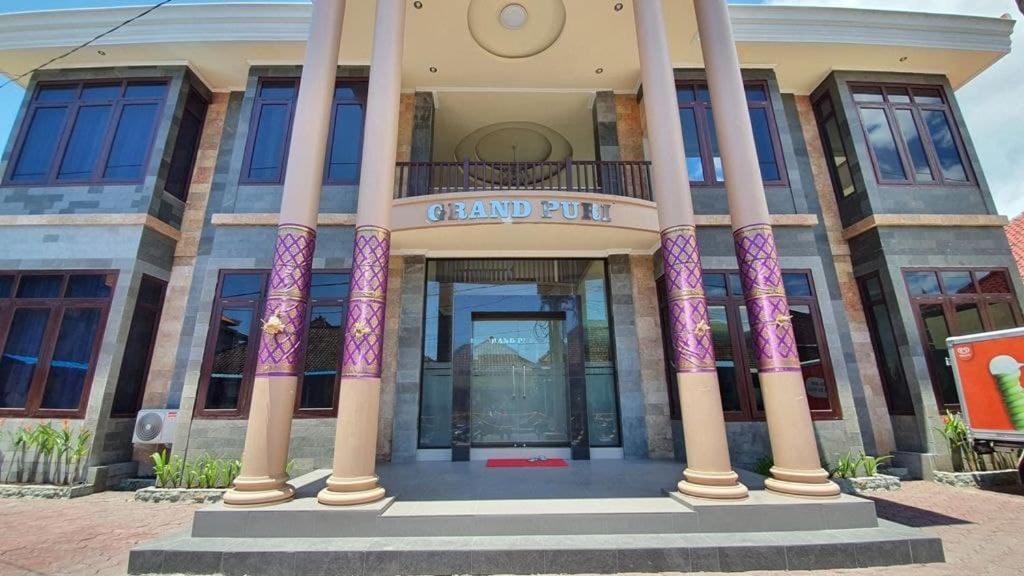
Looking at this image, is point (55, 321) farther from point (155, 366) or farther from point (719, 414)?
point (719, 414)

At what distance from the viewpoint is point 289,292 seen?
5367 mm

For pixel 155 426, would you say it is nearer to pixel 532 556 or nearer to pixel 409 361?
pixel 409 361

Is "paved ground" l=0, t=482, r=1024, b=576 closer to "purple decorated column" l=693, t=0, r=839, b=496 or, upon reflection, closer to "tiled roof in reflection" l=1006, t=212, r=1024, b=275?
"purple decorated column" l=693, t=0, r=839, b=496

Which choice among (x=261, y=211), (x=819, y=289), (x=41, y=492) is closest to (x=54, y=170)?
(x=261, y=211)

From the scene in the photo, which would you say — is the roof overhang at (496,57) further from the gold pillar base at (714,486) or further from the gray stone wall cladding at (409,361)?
the gold pillar base at (714,486)

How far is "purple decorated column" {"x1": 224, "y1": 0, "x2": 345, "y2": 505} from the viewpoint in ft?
16.0

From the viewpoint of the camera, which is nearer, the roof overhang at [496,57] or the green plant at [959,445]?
the green plant at [959,445]

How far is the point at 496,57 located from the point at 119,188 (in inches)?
334

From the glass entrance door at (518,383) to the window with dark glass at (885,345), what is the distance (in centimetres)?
667

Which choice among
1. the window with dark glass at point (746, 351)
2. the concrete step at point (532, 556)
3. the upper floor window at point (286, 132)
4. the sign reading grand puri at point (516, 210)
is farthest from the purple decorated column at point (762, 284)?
the upper floor window at point (286, 132)

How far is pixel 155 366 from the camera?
889 centimetres

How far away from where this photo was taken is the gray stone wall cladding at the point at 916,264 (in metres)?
8.43

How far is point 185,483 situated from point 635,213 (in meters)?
9.25

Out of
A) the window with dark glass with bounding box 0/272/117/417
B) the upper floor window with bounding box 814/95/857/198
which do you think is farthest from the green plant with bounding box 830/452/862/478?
the window with dark glass with bounding box 0/272/117/417
